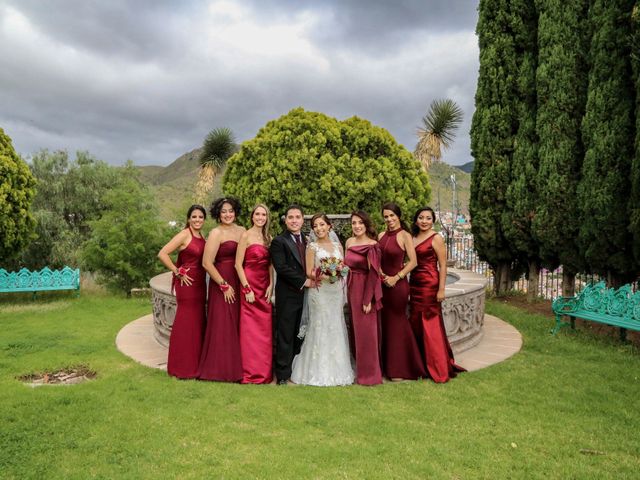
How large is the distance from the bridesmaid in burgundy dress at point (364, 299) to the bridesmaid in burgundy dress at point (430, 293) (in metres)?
0.57

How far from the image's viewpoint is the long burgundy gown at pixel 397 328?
17.9 feet

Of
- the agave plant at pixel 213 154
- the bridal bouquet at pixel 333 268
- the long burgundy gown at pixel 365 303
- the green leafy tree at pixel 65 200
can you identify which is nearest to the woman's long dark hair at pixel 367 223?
the long burgundy gown at pixel 365 303

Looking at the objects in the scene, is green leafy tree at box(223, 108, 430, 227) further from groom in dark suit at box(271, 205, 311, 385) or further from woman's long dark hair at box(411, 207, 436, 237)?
groom in dark suit at box(271, 205, 311, 385)

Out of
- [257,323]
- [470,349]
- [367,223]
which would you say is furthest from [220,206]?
[470,349]

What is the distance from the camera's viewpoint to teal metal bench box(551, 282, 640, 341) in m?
6.57

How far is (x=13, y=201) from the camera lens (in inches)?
455

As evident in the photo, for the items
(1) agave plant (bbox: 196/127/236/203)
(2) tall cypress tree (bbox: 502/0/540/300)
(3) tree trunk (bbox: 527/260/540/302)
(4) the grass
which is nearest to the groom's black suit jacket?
(4) the grass

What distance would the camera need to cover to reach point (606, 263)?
332 inches

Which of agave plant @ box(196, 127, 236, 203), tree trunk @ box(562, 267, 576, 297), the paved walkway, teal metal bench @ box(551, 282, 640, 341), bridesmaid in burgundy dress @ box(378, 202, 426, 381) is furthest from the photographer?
agave plant @ box(196, 127, 236, 203)

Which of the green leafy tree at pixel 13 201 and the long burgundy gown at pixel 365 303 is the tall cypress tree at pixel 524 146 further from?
the green leafy tree at pixel 13 201

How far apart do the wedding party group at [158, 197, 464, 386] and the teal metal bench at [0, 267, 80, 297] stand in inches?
305

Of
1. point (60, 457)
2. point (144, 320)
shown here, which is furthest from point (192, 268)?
point (144, 320)

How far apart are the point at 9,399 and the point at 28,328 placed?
14.2 feet

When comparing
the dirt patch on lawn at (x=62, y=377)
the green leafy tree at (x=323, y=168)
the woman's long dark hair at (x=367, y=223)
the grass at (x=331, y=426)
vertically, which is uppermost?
the green leafy tree at (x=323, y=168)
